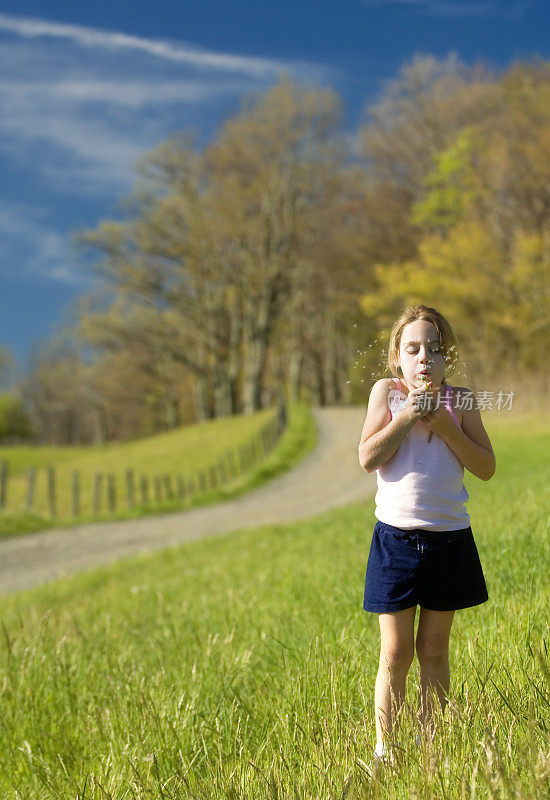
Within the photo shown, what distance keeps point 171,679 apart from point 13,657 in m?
1.14

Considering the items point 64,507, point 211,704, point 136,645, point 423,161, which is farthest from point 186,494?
point 423,161

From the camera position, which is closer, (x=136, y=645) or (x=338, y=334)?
(x=136, y=645)

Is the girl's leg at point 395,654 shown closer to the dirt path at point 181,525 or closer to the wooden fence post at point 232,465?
the dirt path at point 181,525

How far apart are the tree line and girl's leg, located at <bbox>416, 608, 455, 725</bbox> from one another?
30.5 m

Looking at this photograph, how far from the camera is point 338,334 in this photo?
5344 centimetres

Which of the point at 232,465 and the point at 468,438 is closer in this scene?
the point at 468,438

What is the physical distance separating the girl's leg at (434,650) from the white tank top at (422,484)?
1.01ft

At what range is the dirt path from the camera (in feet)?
48.6

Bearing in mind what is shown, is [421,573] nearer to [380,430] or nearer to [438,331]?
[380,430]

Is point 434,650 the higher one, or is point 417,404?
point 417,404

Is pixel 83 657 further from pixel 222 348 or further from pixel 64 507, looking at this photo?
pixel 222 348

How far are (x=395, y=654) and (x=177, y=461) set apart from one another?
1323 inches

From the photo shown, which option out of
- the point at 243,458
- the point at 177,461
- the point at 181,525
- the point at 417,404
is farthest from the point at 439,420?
the point at 177,461

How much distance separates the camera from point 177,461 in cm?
3553
